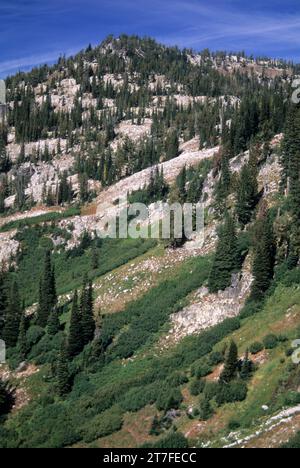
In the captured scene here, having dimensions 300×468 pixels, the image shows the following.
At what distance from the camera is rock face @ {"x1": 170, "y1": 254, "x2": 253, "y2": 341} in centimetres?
5916

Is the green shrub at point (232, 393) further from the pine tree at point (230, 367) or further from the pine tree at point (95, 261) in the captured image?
the pine tree at point (95, 261)

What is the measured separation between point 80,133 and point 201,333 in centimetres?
14216

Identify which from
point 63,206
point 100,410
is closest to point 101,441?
point 100,410

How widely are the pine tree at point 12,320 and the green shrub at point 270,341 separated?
132 ft

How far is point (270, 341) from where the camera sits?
45.8 m

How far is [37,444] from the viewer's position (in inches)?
1831

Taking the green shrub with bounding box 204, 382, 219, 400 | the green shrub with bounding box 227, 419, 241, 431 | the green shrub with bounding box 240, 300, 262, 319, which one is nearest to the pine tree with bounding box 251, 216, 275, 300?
the green shrub with bounding box 240, 300, 262, 319

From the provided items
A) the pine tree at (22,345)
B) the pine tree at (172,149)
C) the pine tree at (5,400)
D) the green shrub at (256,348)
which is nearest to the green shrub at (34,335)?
the pine tree at (22,345)

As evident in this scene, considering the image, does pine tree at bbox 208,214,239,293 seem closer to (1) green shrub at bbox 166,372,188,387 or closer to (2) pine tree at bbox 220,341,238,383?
(1) green shrub at bbox 166,372,188,387

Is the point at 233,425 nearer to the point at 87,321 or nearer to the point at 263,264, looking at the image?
the point at 263,264

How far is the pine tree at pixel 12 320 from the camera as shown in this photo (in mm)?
72375

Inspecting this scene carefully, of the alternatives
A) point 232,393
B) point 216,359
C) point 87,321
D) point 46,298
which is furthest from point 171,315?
point 46,298

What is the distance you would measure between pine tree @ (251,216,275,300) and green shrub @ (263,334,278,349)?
1028 centimetres

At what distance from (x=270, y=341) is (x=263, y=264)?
44.2 feet
